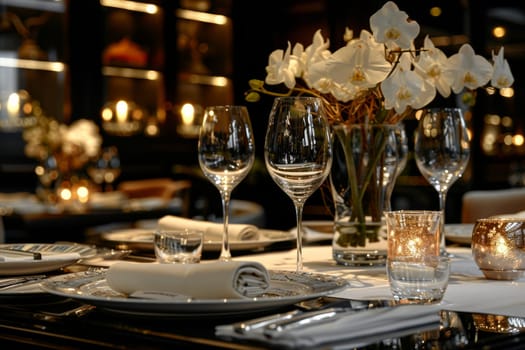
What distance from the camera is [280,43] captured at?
7.93 m

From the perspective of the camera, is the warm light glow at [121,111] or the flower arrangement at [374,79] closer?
the flower arrangement at [374,79]

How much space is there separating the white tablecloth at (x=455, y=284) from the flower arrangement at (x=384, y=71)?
26cm

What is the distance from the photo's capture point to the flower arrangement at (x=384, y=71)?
4.48 feet

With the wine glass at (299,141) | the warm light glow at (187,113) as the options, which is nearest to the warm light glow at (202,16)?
the warm light glow at (187,113)

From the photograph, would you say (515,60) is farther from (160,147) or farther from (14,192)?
(14,192)

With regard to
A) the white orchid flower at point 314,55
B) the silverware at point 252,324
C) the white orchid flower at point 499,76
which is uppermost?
the white orchid flower at point 314,55

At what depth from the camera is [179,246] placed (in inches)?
49.3

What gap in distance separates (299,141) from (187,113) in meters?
6.34

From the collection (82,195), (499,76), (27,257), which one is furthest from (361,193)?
(82,195)

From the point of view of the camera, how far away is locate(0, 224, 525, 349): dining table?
81 centimetres

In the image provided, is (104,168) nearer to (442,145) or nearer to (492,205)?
(492,205)

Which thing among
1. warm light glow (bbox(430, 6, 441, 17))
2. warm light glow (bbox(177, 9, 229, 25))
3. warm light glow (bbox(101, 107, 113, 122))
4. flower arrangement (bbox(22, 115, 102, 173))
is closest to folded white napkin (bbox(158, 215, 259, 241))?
flower arrangement (bbox(22, 115, 102, 173))

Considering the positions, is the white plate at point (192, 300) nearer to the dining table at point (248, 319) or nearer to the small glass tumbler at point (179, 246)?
the dining table at point (248, 319)

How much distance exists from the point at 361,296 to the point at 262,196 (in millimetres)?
6517
